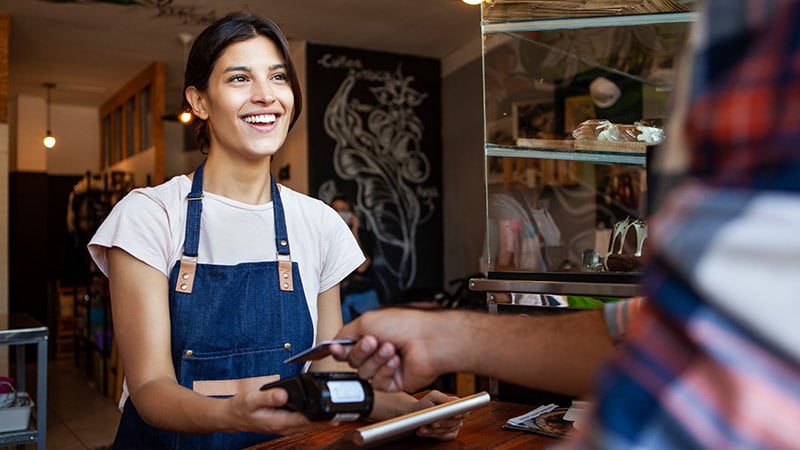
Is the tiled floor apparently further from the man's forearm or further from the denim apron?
the man's forearm

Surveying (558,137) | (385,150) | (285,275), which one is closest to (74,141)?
(385,150)

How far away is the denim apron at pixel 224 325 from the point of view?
5.06 feet

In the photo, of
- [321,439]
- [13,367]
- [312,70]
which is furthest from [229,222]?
[13,367]

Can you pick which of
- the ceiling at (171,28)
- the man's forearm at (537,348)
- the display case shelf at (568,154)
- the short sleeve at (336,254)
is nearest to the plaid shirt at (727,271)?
the man's forearm at (537,348)

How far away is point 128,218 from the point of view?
153 cm

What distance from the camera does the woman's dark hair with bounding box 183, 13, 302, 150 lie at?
167 centimetres

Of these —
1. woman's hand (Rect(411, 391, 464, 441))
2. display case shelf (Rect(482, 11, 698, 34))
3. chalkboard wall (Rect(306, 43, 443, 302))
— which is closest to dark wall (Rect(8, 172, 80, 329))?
chalkboard wall (Rect(306, 43, 443, 302))

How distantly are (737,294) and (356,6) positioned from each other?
5115 millimetres

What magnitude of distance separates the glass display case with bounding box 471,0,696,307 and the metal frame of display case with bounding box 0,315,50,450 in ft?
6.28

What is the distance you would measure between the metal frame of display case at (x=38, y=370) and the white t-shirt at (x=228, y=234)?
5.12 feet

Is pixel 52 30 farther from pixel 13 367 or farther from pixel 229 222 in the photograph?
pixel 229 222

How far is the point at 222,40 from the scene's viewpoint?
5.46ft

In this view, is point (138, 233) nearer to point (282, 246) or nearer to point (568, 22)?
point (282, 246)

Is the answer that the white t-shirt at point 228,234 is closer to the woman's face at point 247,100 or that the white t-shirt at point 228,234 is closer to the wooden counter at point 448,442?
the woman's face at point 247,100
